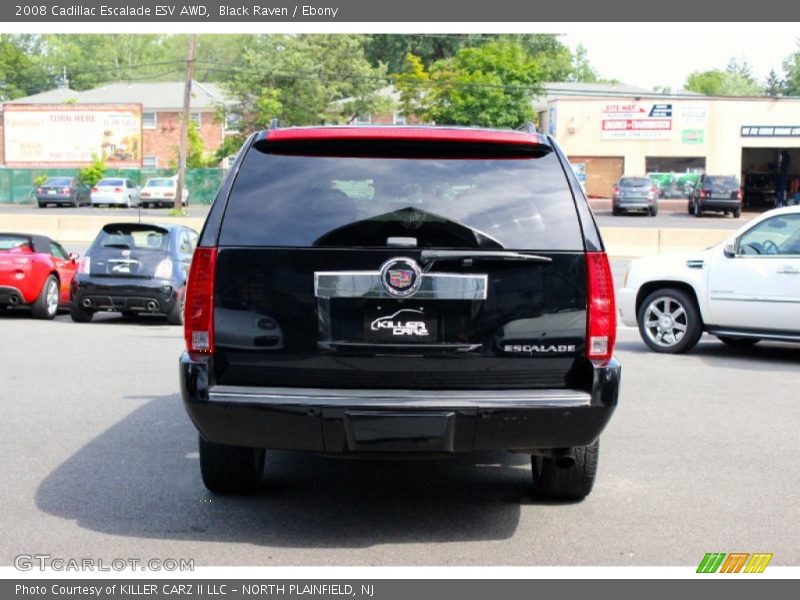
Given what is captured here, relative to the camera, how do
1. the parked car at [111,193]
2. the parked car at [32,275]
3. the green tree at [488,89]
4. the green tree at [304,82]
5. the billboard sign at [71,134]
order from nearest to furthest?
1. the parked car at [32,275]
2. the parked car at [111,193]
3. the green tree at [488,89]
4. the green tree at [304,82]
5. the billboard sign at [71,134]

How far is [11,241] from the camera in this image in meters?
15.9

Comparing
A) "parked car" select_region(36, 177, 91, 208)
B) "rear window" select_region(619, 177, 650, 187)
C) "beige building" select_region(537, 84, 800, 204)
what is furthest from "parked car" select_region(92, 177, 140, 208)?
"rear window" select_region(619, 177, 650, 187)

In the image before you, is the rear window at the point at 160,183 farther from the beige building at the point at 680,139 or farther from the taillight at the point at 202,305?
the taillight at the point at 202,305

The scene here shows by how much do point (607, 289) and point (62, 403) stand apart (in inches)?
216

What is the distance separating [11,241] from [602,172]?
45666 millimetres

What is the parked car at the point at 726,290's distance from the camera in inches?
443

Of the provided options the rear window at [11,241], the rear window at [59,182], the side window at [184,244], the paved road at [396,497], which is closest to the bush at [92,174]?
the rear window at [59,182]

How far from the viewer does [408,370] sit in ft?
16.6

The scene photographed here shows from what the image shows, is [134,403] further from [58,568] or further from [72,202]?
[72,202]

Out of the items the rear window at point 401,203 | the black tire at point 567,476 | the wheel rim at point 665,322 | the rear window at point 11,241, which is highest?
the rear window at point 401,203

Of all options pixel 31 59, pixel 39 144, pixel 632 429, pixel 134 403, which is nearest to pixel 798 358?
pixel 632 429

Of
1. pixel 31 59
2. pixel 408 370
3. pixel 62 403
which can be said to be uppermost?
pixel 31 59

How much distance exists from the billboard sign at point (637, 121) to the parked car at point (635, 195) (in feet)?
32.4

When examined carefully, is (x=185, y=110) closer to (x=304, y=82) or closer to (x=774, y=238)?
(x=304, y=82)
